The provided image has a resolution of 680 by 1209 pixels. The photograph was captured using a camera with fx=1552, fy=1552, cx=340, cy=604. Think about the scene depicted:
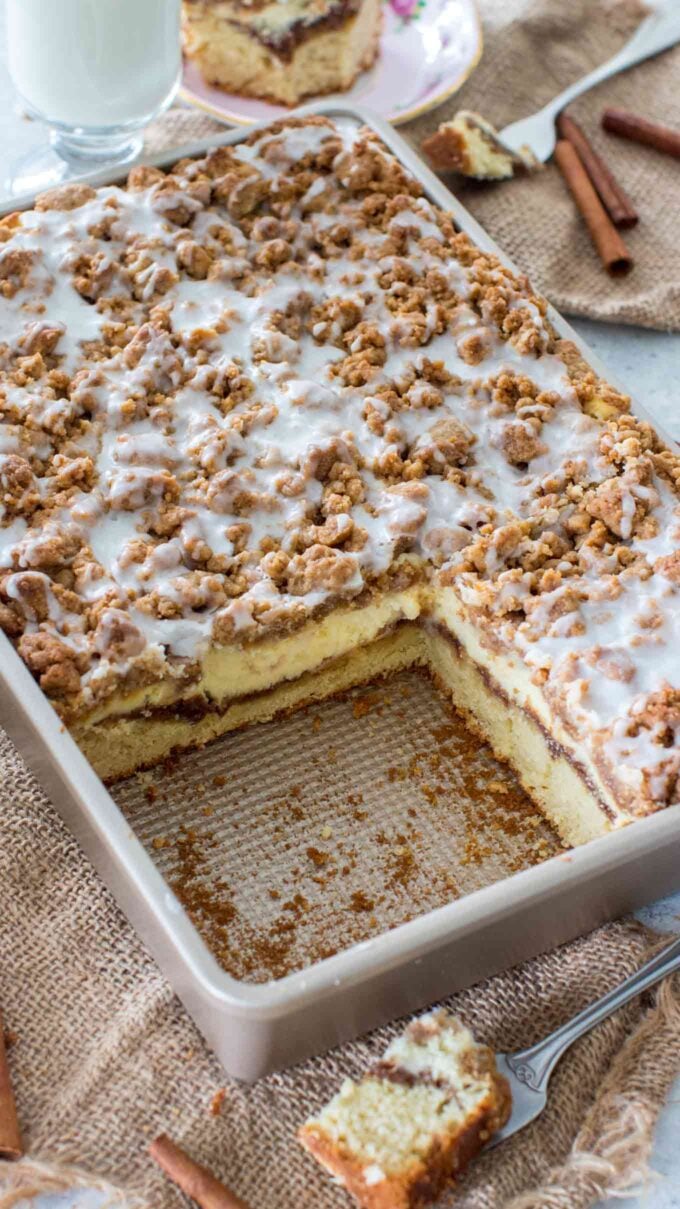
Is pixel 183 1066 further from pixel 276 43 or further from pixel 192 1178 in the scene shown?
pixel 276 43

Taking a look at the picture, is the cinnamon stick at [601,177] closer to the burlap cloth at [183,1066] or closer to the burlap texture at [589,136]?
the burlap texture at [589,136]

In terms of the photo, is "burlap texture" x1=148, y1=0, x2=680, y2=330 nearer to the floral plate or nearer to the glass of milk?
the floral plate

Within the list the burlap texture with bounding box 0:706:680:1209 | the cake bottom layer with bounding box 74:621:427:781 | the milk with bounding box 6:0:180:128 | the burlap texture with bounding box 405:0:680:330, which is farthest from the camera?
the burlap texture with bounding box 405:0:680:330

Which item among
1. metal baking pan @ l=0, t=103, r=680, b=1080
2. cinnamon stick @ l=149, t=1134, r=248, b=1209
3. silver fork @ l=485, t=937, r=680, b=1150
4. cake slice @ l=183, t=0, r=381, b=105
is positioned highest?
cake slice @ l=183, t=0, r=381, b=105

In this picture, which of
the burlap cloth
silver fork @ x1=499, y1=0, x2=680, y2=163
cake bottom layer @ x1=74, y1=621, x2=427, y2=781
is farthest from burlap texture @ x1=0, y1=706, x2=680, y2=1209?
silver fork @ x1=499, y1=0, x2=680, y2=163

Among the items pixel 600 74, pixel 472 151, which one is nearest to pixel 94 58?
pixel 472 151

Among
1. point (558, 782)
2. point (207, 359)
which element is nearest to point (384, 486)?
point (207, 359)
